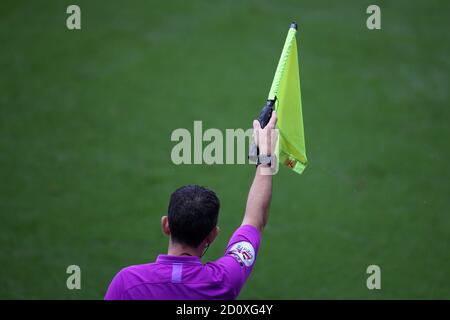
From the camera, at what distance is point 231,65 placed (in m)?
7.84

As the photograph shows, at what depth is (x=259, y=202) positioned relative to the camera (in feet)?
8.22

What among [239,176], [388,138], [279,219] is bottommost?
[279,219]

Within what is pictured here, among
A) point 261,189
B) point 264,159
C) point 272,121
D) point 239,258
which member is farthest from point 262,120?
point 239,258

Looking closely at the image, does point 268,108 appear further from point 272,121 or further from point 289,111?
point 289,111

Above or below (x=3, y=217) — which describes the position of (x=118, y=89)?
above

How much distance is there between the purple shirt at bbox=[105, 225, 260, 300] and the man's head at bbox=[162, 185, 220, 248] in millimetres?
83

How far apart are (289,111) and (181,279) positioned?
1.20m

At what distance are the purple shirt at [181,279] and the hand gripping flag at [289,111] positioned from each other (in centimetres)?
74

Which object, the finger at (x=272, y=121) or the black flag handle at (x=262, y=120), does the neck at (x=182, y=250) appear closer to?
the black flag handle at (x=262, y=120)

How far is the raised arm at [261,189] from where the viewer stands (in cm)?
250
